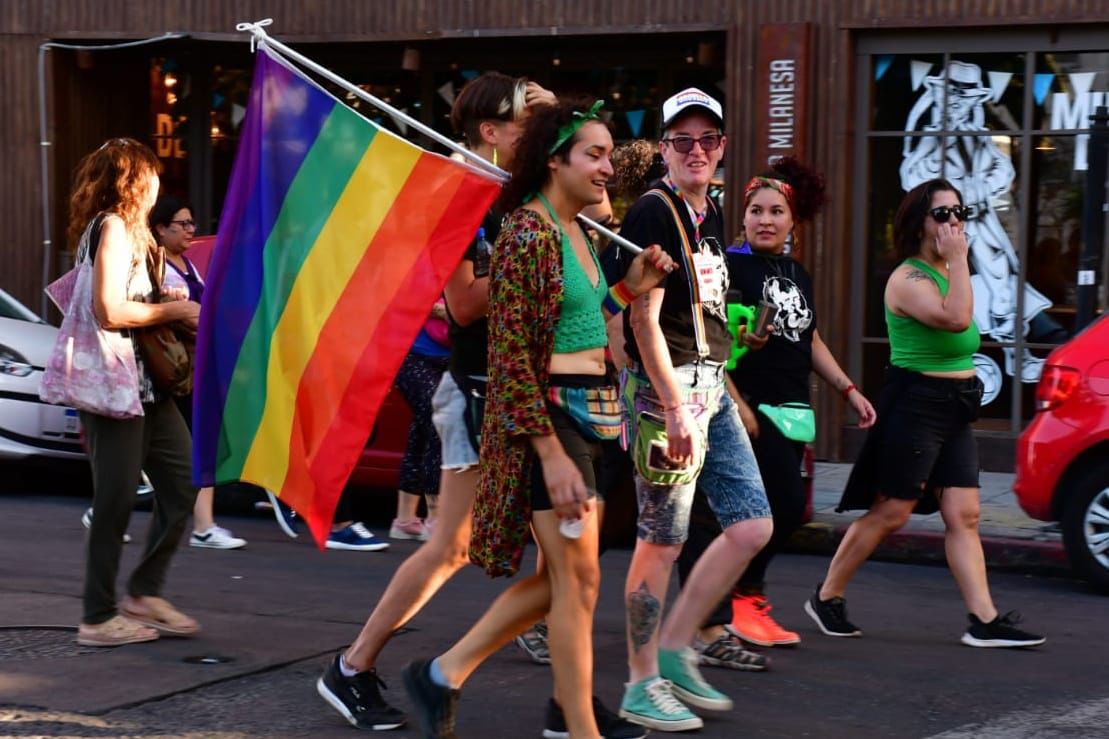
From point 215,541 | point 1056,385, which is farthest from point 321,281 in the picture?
point 1056,385

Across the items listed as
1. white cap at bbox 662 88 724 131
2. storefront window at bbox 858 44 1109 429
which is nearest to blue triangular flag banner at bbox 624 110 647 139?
storefront window at bbox 858 44 1109 429

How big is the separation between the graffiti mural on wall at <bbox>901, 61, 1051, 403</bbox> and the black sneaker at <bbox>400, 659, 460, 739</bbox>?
8.18 metres

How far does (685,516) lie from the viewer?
5.76 metres

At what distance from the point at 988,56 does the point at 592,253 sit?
8129mm

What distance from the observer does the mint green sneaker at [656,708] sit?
5.54 metres

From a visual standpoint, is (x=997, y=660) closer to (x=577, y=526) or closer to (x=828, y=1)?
(x=577, y=526)

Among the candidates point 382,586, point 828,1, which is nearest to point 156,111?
point 828,1

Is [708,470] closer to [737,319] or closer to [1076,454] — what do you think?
[737,319]

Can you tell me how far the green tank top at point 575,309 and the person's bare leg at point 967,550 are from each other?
8.14ft

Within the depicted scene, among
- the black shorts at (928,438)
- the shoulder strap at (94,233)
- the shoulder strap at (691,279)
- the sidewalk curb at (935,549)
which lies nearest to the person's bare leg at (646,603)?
the shoulder strap at (691,279)

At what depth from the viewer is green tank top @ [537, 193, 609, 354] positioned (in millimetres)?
4949

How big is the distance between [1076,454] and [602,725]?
3893 mm

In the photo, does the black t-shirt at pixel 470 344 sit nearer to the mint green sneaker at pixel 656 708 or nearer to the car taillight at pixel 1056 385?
the mint green sneaker at pixel 656 708

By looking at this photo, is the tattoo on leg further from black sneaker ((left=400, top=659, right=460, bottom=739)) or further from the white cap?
the white cap
